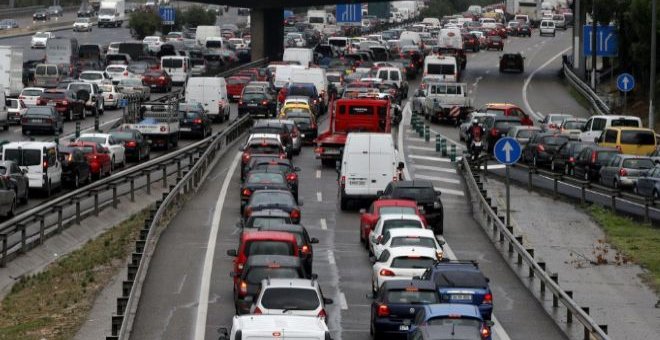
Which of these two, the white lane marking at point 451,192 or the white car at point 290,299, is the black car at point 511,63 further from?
the white car at point 290,299

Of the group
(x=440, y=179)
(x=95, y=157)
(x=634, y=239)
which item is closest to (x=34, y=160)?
(x=95, y=157)

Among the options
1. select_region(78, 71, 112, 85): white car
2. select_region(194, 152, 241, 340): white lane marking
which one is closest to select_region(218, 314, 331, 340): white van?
select_region(194, 152, 241, 340): white lane marking

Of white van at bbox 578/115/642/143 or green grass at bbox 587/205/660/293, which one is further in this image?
white van at bbox 578/115/642/143

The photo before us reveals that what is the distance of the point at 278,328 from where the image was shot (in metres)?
20.6

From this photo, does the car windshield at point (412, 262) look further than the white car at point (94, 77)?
No

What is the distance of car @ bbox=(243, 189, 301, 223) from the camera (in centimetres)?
3753

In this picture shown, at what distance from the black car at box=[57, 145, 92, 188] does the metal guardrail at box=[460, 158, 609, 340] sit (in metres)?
11.6

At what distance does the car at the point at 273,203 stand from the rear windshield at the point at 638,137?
19.1 meters

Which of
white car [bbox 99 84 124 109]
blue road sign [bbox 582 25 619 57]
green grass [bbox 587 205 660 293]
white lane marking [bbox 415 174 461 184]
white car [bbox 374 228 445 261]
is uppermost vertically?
blue road sign [bbox 582 25 619 57]

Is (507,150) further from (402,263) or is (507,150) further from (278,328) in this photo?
(278,328)

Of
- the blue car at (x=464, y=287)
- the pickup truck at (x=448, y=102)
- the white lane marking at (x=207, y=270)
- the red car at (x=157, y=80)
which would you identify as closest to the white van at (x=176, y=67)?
the red car at (x=157, y=80)

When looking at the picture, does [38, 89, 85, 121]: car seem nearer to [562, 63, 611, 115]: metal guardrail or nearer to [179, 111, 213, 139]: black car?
[179, 111, 213, 139]: black car

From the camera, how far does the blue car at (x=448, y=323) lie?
20422 millimetres

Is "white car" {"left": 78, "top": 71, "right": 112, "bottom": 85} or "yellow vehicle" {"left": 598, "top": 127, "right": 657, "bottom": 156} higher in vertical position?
"white car" {"left": 78, "top": 71, "right": 112, "bottom": 85}
